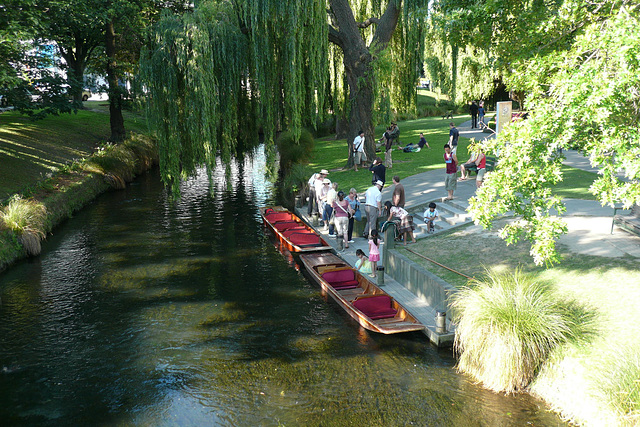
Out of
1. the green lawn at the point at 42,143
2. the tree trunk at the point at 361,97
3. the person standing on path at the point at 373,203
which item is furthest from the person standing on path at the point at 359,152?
the green lawn at the point at 42,143

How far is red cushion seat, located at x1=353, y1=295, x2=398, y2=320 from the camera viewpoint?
11203 mm

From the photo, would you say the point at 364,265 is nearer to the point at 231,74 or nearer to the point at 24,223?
the point at 231,74

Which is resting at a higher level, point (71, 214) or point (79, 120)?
point (79, 120)

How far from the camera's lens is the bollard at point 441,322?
10.0m

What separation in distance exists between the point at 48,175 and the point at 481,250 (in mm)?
18183

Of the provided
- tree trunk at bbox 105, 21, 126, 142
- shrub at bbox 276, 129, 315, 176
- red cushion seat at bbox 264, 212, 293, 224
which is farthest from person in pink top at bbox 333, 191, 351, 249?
tree trunk at bbox 105, 21, 126, 142

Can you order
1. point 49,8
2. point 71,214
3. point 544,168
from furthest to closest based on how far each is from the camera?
point 49,8 < point 71,214 < point 544,168

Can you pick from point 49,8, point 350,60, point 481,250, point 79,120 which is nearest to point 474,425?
point 481,250

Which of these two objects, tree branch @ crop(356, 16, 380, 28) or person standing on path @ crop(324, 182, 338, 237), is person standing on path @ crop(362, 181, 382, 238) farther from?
tree branch @ crop(356, 16, 380, 28)

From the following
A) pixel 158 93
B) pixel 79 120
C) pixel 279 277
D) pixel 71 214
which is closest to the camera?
pixel 279 277

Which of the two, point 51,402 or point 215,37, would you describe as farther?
point 215,37

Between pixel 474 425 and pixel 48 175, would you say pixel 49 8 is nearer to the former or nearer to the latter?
pixel 48 175

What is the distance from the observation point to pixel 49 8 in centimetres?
2292

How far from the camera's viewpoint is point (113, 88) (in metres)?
29.4
